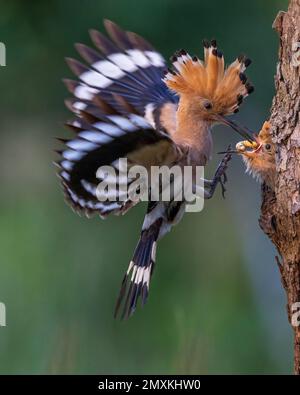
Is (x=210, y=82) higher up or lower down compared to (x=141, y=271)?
higher up

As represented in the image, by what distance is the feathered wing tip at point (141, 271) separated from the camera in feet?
8.69

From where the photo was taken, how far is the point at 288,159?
84.7 inches

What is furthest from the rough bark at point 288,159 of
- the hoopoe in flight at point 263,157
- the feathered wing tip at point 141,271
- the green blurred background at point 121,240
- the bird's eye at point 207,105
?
the green blurred background at point 121,240

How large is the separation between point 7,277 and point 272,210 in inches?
70.6

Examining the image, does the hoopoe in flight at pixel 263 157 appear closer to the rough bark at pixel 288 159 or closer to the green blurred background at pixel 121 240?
the rough bark at pixel 288 159

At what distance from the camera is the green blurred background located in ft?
12.1

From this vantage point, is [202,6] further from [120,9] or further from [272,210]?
[272,210]

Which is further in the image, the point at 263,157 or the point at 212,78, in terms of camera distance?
the point at 212,78

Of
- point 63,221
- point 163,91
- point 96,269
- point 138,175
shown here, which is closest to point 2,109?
point 63,221

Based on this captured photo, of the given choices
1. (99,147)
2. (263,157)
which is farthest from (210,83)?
(99,147)

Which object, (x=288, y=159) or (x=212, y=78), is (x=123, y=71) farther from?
(x=288, y=159)

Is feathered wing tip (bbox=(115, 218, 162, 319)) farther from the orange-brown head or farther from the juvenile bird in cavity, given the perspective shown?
the orange-brown head

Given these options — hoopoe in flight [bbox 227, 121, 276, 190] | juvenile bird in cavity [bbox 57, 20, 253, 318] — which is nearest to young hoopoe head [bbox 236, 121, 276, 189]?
hoopoe in flight [bbox 227, 121, 276, 190]

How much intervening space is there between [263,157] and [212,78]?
31 cm
